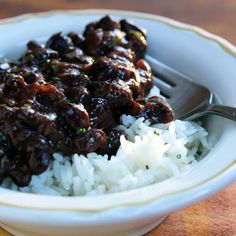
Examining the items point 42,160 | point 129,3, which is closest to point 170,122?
point 42,160

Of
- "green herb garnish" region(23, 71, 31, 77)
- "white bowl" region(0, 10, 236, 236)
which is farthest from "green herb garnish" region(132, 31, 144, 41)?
"green herb garnish" region(23, 71, 31, 77)

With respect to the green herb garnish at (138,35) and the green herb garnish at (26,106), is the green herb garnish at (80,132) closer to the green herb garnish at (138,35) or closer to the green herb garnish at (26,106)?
the green herb garnish at (26,106)

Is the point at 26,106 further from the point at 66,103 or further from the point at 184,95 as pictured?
the point at 184,95

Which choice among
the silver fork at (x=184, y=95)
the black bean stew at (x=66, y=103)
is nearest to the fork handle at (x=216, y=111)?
the silver fork at (x=184, y=95)

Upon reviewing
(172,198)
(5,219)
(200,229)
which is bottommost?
(200,229)

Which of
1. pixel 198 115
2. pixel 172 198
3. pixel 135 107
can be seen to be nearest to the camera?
pixel 172 198

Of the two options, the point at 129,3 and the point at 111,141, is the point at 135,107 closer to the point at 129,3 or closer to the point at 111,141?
the point at 111,141

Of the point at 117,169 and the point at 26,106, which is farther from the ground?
the point at 26,106

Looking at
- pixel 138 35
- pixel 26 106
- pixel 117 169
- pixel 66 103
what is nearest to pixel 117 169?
pixel 117 169
